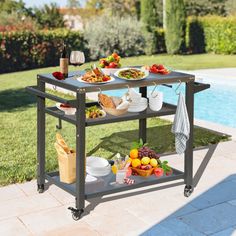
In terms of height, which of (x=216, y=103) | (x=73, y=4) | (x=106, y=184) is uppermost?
(x=73, y=4)

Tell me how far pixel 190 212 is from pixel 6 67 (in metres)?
14.8

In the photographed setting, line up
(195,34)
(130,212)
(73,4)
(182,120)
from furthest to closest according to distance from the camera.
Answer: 1. (73,4)
2. (195,34)
3. (182,120)
4. (130,212)

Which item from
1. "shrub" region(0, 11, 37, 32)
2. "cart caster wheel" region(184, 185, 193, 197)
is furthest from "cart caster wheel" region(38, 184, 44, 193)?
"shrub" region(0, 11, 37, 32)

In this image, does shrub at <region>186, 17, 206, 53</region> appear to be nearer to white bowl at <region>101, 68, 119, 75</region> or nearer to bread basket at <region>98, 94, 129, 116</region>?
white bowl at <region>101, 68, 119, 75</region>

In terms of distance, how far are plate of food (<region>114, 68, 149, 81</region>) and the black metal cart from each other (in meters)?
0.04

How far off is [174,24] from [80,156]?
2008 cm

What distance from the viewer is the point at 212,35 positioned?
80.6 ft

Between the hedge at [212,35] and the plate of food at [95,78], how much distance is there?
19.6 m

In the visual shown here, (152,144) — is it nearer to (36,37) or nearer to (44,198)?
(44,198)

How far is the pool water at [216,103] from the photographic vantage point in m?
11.6

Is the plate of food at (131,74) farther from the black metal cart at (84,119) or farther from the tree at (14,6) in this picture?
the tree at (14,6)

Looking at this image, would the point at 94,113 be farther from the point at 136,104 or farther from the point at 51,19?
the point at 51,19

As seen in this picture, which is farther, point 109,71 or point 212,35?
point 212,35

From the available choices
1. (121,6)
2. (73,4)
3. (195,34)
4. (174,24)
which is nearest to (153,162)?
(174,24)
